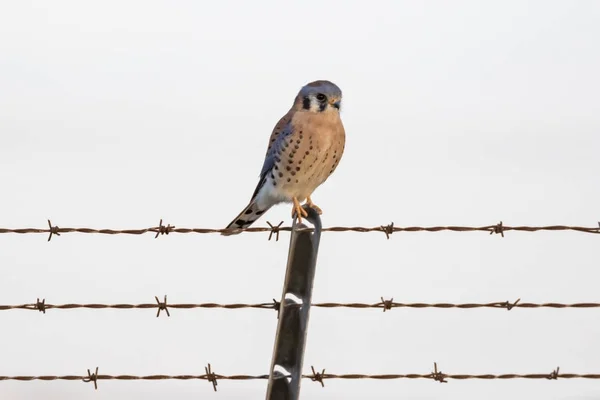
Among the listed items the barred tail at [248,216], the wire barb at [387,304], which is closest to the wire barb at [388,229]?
the wire barb at [387,304]

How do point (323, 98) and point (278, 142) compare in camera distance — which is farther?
point (278, 142)

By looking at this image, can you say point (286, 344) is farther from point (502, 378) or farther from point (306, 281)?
point (502, 378)

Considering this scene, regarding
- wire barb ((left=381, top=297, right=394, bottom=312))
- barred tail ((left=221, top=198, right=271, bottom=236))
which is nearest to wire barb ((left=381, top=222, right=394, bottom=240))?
wire barb ((left=381, top=297, right=394, bottom=312))

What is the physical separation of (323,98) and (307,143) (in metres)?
0.35

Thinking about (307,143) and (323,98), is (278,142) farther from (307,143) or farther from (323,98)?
(323,98)

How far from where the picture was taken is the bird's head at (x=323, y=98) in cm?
732

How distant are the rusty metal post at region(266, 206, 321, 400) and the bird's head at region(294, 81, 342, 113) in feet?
8.76

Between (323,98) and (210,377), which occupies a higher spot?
(323,98)

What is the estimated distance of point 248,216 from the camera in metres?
7.99

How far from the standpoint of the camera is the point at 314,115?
24.0 ft

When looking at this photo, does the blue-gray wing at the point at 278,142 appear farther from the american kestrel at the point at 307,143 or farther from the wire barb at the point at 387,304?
the wire barb at the point at 387,304

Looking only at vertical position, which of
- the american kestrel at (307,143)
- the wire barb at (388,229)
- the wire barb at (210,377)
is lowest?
the wire barb at (210,377)

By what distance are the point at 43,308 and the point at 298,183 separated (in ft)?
8.89

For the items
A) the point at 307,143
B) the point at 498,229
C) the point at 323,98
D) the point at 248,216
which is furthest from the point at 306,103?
the point at 498,229
